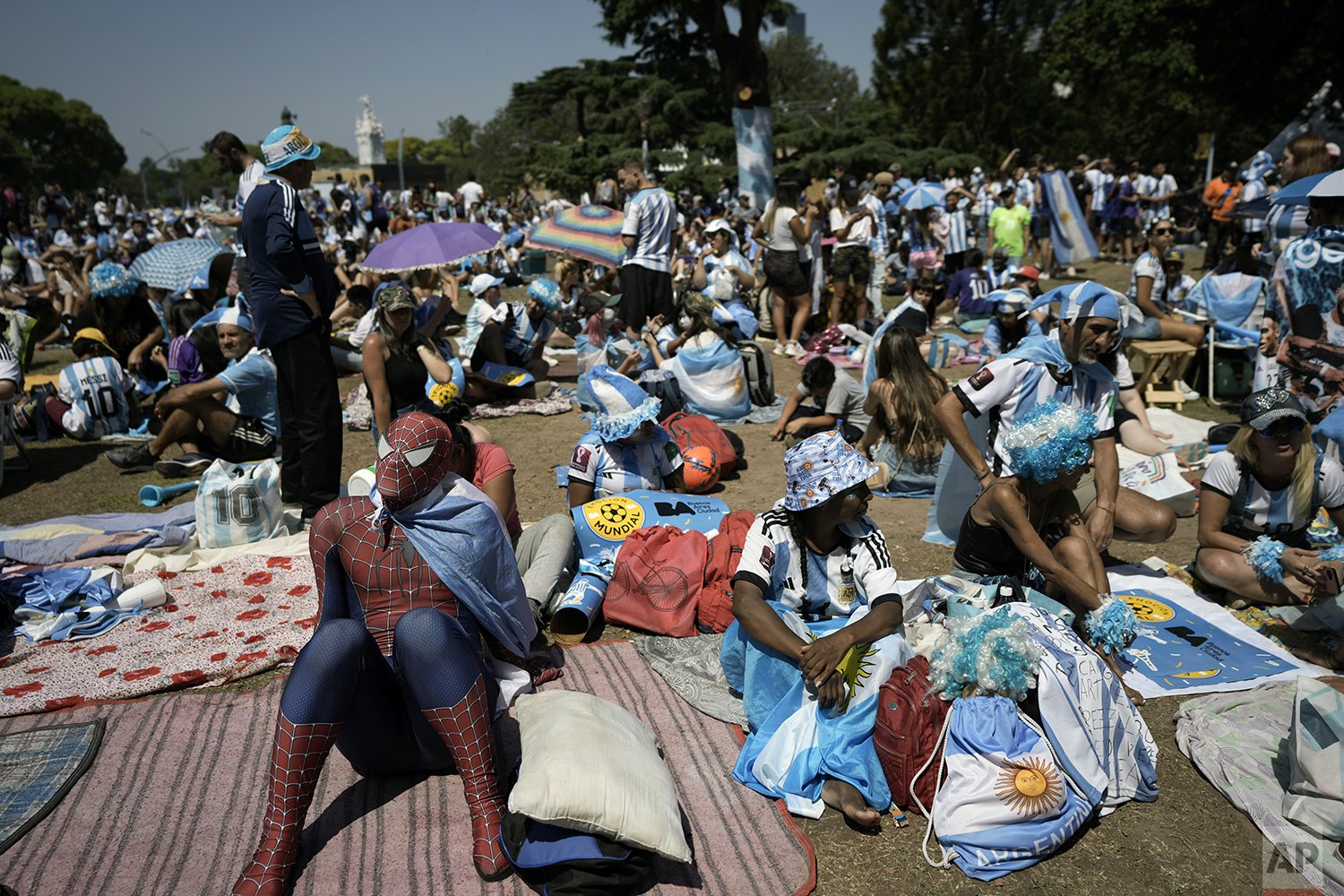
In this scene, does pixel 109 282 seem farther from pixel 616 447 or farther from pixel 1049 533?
pixel 1049 533

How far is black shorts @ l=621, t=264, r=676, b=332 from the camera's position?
8.70 metres

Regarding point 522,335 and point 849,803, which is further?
point 522,335

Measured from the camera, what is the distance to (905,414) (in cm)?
599

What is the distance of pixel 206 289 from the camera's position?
977cm

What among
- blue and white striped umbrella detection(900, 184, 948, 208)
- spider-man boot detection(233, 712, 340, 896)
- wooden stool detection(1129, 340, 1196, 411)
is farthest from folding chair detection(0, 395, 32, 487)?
blue and white striped umbrella detection(900, 184, 948, 208)

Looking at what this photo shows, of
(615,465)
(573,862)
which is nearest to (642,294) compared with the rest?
(615,465)

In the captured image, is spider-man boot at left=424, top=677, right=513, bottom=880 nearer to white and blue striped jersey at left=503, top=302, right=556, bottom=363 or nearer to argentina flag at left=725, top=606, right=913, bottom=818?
argentina flag at left=725, top=606, right=913, bottom=818

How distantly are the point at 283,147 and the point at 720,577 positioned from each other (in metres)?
3.59

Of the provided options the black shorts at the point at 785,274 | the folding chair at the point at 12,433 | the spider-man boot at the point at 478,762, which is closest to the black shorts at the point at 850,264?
the black shorts at the point at 785,274

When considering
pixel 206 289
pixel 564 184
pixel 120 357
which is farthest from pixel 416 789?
pixel 564 184

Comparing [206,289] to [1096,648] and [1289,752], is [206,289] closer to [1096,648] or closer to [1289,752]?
[1096,648]

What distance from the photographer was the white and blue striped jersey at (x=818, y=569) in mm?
3283

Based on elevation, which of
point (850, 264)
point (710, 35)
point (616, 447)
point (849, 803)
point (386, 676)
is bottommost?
point (849, 803)

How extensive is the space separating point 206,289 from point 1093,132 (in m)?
36.6
